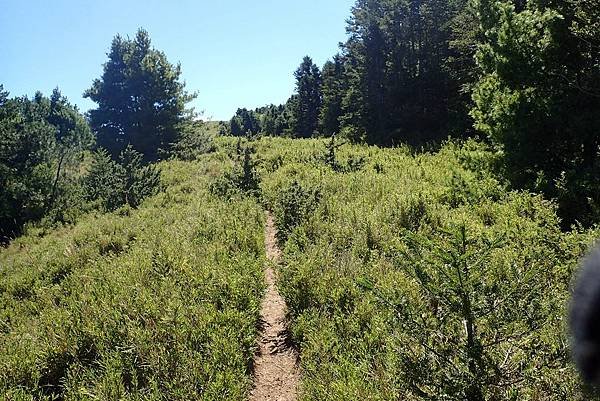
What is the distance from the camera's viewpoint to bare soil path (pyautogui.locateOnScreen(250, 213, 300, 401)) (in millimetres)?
5902

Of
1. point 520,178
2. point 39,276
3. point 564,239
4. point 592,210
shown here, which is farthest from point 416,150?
point 39,276

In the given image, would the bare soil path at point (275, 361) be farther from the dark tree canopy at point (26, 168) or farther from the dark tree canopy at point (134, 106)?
the dark tree canopy at point (134, 106)

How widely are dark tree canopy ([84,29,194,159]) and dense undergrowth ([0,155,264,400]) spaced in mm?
22807

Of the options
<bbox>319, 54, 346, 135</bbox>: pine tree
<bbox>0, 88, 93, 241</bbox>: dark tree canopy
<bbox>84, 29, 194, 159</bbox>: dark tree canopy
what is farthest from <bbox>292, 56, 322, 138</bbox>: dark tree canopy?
<bbox>0, 88, 93, 241</bbox>: dark tree canopy

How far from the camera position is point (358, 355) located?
5.52 meters

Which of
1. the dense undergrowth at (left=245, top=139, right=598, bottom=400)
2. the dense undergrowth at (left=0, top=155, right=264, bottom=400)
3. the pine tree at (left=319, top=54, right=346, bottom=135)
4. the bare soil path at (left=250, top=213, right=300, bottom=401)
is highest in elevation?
the pine tree at (left=319, top=54, right=346, bottom=135)

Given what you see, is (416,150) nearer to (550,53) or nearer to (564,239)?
(550,53)

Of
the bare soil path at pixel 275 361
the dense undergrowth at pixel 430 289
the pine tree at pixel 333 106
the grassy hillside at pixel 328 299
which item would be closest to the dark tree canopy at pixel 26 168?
the grassy hillside at pixel 328 299

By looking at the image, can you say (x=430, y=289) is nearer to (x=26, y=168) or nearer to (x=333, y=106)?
(x=26, y=168)

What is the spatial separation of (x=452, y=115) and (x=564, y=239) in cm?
2409

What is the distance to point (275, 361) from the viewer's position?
259 inches

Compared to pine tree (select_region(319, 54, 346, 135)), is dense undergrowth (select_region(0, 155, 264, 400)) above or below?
below

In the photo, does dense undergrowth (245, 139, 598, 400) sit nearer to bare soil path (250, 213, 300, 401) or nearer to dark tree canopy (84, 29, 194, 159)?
bare soil path (250, 213, 300, 401)

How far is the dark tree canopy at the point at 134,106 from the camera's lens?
3366 cm
